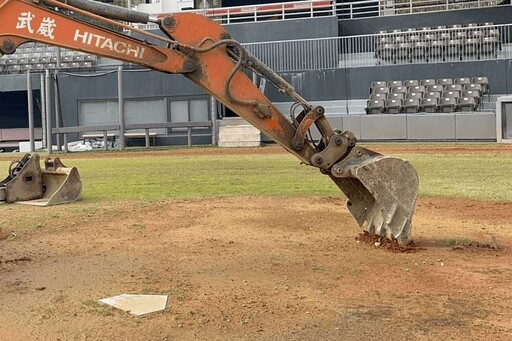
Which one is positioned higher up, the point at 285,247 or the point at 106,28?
the point at 106,28

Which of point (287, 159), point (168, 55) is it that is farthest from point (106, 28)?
point (287, 159)

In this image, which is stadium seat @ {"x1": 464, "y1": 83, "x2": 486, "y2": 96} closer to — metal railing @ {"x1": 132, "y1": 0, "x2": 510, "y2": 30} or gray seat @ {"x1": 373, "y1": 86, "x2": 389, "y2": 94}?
gray seat @ {"x1": 373, "y1": 86, "x2": 389, "y2": 94}

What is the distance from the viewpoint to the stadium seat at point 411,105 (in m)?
28.8

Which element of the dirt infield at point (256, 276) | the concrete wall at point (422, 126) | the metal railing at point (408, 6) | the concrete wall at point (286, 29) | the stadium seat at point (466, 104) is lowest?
the dirt infield at point (256, 276)

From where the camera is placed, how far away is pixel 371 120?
2855 centimetres

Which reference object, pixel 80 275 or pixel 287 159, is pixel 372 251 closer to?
pixel 80 275

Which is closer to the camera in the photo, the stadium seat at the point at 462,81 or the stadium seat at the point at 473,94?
the stadium seat at the point at 473,94

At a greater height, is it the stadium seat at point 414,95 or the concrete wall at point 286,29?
the concrete wall at point 286,29

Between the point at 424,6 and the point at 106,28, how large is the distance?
1330 inches

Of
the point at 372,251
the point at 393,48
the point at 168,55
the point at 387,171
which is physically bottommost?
the point at 372,251

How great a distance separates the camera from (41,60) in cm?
3784

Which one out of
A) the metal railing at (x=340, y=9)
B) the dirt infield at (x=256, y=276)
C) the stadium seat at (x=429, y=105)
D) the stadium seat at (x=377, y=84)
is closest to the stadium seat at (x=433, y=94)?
the stadium seat at (x=429, y=105)

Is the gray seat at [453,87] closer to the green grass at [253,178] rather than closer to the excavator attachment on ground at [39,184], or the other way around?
the green grass at [253,178]

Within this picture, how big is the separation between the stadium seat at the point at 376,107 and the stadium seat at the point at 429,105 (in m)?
1.87
